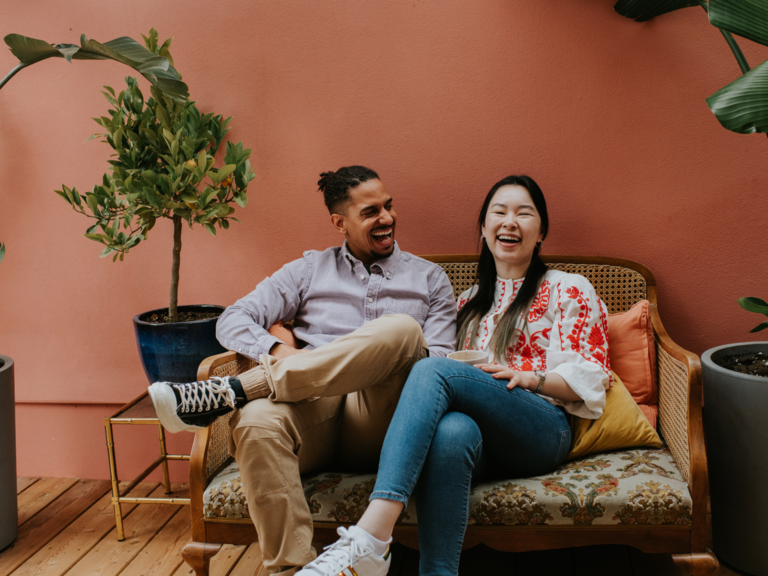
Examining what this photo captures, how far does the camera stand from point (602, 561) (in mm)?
1664

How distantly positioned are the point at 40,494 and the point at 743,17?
8.97 ft

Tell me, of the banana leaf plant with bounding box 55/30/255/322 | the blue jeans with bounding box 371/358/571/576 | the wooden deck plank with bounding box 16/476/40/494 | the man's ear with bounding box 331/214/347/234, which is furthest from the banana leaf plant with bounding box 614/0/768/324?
the wooden deck plank with bounding box 16/476/40/494

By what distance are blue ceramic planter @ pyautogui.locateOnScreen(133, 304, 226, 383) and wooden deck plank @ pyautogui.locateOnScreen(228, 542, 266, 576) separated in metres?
0.58

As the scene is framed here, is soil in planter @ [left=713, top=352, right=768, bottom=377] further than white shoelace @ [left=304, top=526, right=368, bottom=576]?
Yes

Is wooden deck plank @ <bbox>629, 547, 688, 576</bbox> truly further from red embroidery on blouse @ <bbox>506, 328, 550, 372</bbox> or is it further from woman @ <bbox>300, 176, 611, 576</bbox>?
red embroidery on blouse @ <bbox>506, 328, 550, 372</bbox>

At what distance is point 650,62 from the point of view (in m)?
1.88

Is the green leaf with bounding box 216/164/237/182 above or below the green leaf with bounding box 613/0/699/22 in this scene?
below

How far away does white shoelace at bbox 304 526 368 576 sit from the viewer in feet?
3.63

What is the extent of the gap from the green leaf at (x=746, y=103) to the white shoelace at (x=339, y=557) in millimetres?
1192

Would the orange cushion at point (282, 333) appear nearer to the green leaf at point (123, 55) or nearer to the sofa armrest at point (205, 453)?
the sofa armrest at point (205, 453)

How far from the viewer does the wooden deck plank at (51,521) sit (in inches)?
71.1

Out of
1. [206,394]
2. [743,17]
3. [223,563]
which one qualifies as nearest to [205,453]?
[206,394]

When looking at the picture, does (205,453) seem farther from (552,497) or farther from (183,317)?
(552,497)

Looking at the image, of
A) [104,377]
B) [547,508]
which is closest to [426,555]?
[547,508]
